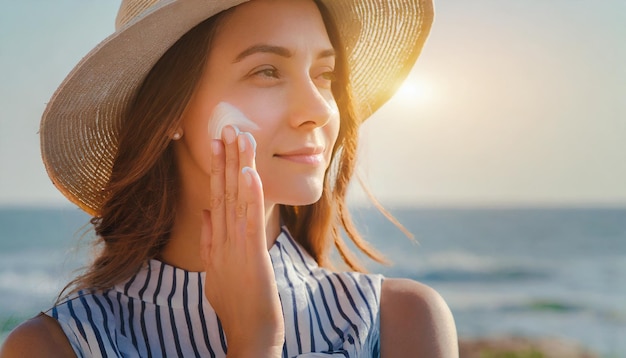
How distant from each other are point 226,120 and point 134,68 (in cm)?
40

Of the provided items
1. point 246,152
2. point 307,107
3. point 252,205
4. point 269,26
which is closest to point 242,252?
point 252,205

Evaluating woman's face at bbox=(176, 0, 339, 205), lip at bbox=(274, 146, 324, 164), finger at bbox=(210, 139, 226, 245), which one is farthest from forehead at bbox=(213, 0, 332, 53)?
finger at bbox=(210, 139, 226, 245)

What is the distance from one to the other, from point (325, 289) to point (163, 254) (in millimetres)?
553

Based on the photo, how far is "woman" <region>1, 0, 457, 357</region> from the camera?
6.86 ft

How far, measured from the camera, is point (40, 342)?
7.32ft

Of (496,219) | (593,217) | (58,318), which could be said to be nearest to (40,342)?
(58,318)

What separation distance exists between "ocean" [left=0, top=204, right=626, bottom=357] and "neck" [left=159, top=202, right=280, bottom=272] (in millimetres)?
6244

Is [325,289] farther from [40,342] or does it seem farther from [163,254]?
[40,342]

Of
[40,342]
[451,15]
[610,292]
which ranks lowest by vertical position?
[610,292]

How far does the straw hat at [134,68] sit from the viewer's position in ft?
7.54

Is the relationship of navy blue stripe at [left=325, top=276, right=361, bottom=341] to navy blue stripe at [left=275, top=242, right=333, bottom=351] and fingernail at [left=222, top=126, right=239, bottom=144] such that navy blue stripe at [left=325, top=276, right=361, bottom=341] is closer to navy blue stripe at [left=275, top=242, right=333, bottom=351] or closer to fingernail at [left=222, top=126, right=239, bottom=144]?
navy blue stripe at [left=275, top=242, right=333, bottom=351]

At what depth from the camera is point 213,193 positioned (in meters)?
2.05

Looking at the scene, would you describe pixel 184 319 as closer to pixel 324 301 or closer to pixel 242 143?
pixel 324 301

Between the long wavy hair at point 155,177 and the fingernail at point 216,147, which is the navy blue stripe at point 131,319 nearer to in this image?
the long wavy hair at point 155,177
